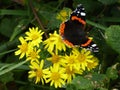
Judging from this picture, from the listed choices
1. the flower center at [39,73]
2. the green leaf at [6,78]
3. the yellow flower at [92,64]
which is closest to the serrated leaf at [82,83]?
the yellow flower at [92,64]

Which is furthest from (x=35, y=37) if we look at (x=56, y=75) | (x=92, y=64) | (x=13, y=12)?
(x=13, y=12)

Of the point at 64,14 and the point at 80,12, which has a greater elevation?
the point at 80,12

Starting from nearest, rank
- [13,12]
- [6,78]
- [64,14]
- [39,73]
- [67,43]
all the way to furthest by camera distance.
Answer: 1. [67,43]
2. [39,73]
3. [6,78]
4. [64,14]
5. [13,12]

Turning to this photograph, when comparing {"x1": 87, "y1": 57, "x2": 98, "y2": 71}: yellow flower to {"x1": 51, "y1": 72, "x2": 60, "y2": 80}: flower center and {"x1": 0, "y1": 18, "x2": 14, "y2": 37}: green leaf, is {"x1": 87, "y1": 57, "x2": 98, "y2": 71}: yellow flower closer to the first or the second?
{"x1": 51, "y1": 72, "x2": 60, "y2": 80}: flower center

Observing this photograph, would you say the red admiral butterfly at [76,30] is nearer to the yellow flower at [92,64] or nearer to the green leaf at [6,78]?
the yellow flower at [92,64]

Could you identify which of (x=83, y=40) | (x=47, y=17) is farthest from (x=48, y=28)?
(x=83, y=40)

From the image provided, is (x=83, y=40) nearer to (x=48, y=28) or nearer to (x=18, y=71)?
(x=48, y=28)

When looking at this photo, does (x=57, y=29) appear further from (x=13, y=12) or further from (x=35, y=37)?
(x=13, y=12)
